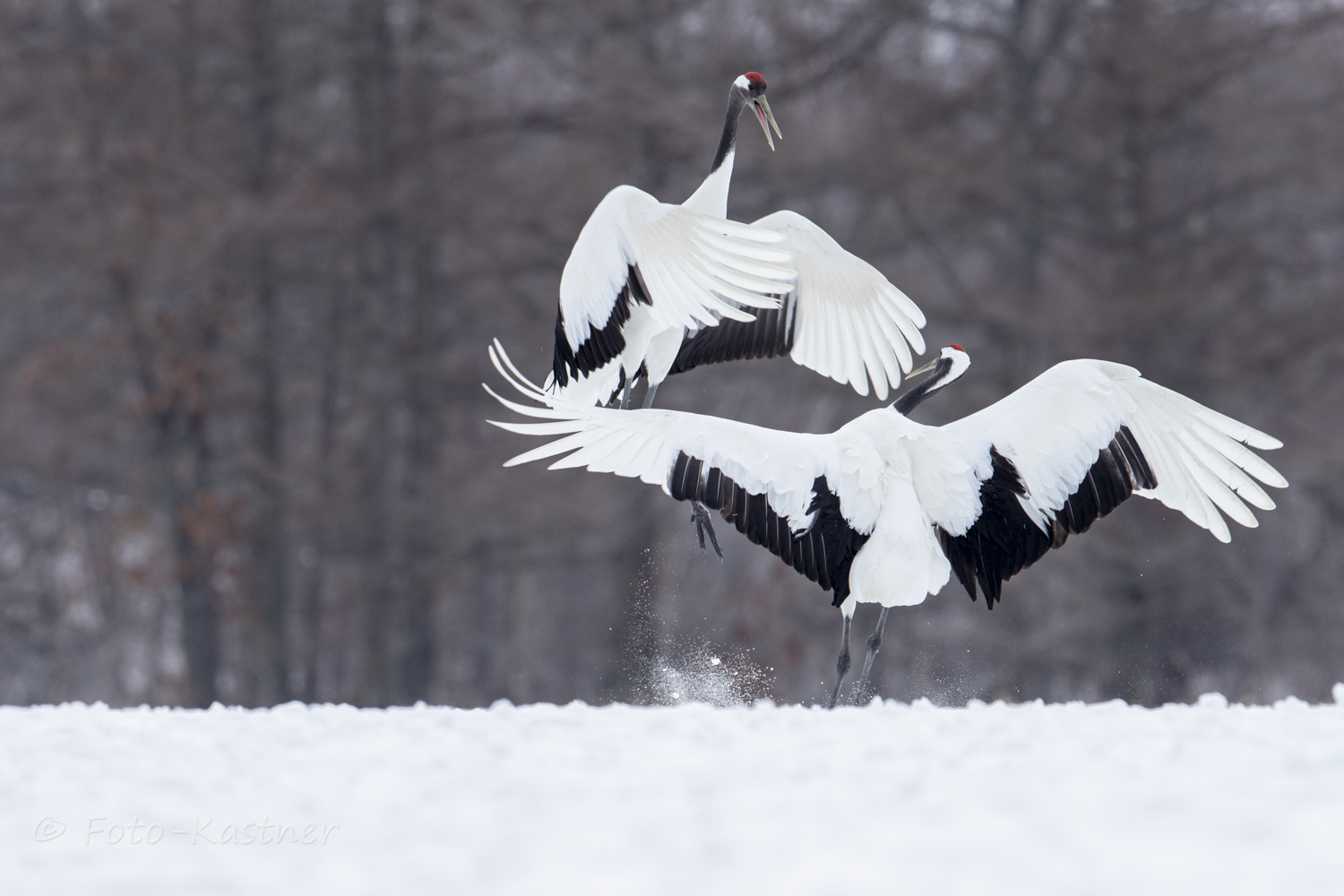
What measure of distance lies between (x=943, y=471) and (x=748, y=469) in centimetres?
81

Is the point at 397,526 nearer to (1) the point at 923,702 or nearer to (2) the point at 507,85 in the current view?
(2) the point at 507,85

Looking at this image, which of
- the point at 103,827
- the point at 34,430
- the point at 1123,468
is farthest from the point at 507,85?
the point at 103,827

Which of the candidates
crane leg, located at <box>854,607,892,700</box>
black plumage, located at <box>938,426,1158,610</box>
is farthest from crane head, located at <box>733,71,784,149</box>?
crane leg, located at <box>854,607,892,700</box>

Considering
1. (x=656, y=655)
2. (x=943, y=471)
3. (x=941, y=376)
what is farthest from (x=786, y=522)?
(x=656, y=655)

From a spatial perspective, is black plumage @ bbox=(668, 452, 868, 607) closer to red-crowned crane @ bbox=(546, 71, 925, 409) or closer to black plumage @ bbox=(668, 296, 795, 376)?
red-crowned crane @ bbox=(546, 71, 925, 409)

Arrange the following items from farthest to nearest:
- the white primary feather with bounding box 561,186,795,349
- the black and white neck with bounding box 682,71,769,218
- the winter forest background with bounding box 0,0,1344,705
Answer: the winter forest background with bounding box 0,0,1344,705, the black and white neck with bounding box 682,71,769,218, the white primary feather with bounding box 561,186,795,349

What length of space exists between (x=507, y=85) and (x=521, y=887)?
16961 mm

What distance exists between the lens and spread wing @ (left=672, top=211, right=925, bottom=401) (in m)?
7.68

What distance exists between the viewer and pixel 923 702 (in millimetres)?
6199

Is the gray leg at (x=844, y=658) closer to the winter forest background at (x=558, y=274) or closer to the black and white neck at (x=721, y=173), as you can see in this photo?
the black and white neck at (x=721, y=173)

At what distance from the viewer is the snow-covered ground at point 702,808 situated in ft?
11.8

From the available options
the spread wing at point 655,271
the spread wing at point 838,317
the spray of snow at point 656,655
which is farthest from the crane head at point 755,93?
the spray of snow at point 656,655

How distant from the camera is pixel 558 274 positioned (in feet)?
60.7

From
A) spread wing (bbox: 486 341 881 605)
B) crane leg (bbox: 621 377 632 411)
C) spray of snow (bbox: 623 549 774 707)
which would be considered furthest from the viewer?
spray of snow (bbox: 623 549 774 707)
